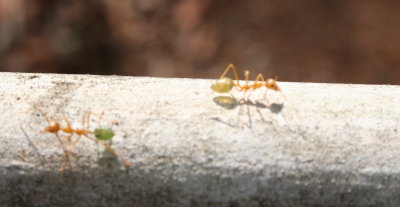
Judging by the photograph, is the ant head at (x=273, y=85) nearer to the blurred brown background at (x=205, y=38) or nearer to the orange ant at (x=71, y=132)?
the orange ant at (x=71, y=132)

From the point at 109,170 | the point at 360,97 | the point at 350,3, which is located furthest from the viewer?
the point at 350,3

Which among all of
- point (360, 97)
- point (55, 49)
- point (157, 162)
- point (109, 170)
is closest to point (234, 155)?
point (157, 162)

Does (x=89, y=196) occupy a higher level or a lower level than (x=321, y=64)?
lower

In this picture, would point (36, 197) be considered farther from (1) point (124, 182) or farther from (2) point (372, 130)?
(2) point (372, 130)

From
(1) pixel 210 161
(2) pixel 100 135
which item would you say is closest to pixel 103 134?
(2) pixel 100 135

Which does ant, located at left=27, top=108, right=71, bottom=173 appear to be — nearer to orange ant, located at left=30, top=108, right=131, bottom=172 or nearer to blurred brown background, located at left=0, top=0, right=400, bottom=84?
orange ant, located at left=30, top=108, right=131, bottom=172

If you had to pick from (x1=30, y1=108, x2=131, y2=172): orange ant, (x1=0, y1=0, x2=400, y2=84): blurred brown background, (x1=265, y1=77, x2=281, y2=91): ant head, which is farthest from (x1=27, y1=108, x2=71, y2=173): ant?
(x1=0, y1=0, x2=400, y2=84): blurred brown background

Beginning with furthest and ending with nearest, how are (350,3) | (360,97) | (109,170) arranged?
(350,3) < (360,97) < (109,170)
